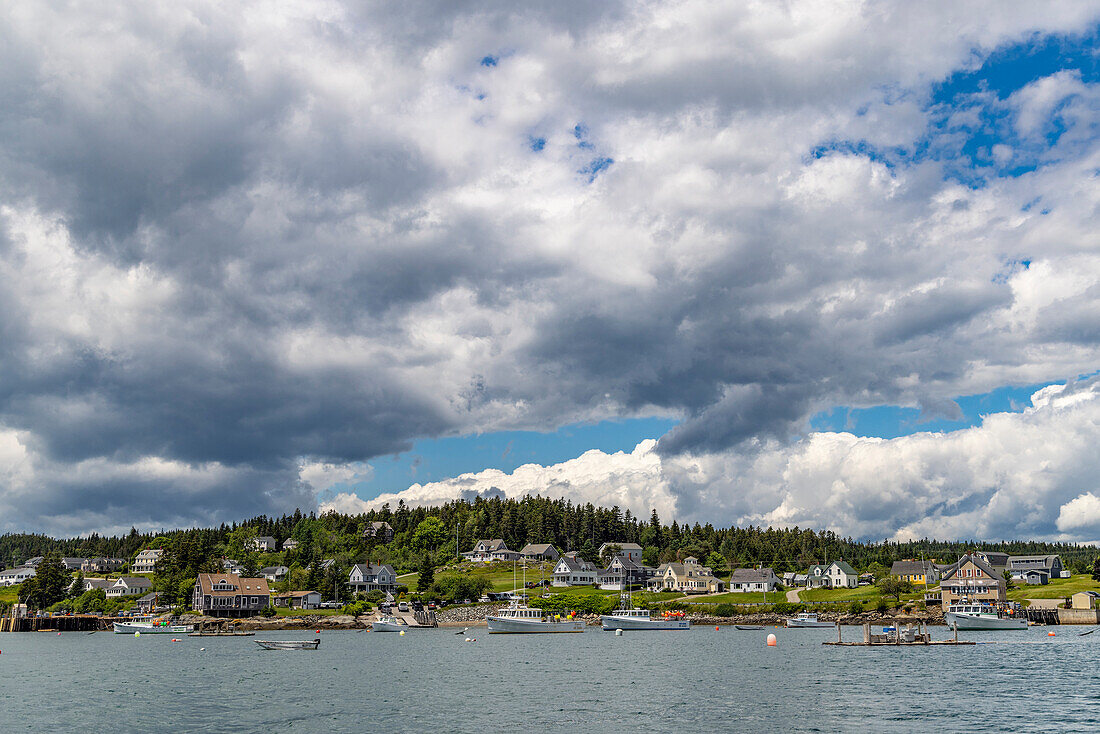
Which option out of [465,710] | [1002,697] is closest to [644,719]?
[465,710]

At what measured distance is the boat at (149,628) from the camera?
500 ft

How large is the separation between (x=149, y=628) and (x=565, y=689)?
11684cm

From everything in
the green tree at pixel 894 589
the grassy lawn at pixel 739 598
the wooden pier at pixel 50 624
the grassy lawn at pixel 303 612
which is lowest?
the wooden pier at pixel 50 624

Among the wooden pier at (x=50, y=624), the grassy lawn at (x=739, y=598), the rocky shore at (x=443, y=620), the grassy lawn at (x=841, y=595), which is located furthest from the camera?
the grassy lawn at (x=739, y=598)

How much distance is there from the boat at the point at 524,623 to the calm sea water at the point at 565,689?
88.3ft

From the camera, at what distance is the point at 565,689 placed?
62.9 m

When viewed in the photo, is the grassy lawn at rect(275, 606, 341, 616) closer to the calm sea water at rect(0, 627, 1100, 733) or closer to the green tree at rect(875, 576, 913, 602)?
the calm sea water at rect(0, 627, 1100, 733)

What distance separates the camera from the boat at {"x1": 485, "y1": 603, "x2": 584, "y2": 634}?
446 feet

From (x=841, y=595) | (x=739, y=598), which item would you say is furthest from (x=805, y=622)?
(x=739, y=598)

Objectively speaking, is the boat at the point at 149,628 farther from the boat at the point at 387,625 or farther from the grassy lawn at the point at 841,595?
the grassy lawn at the point at 841,595

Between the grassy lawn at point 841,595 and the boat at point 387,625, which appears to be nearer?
the boat at point 387,625

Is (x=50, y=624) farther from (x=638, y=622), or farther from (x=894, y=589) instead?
(x=894, y=589)

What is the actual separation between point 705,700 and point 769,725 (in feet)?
33.2

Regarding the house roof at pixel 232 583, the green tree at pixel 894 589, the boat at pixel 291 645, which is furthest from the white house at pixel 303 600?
the green tree at pixel 894 589
